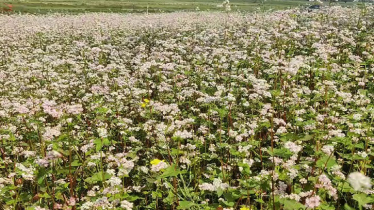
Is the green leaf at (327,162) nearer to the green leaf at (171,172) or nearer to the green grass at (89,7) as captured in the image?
the green leaf at (171,172)

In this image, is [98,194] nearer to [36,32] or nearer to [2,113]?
[2,113]

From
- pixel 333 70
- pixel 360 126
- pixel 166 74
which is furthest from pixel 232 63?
pixel 360 126

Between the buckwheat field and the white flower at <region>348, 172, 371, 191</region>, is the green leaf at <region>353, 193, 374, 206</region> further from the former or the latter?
the white flower at <region>348, 172, 371, 191</region>

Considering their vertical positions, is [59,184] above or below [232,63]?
below

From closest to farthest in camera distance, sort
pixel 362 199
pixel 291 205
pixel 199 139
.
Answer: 1. pixel 291 205
2. pixel 362 199
3. pixel 199 139

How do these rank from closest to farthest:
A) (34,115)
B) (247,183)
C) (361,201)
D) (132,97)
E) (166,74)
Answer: (361,201), (247,183), (34,115), (132,97), (166,74)

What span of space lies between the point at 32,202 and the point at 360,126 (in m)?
5.47

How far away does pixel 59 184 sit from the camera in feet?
16.6

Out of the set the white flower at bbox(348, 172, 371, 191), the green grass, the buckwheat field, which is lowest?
the buckwheat field

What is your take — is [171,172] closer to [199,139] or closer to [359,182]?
[199,139]

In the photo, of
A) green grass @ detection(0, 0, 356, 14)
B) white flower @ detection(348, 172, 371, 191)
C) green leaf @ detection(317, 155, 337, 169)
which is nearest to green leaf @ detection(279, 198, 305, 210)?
green leaf @ detection(317, 155, 337, 169)

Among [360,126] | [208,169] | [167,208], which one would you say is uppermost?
[360,126]

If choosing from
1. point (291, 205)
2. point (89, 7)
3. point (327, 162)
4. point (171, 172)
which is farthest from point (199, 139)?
point (89, 7)

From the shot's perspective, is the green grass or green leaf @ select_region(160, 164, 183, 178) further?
the green grass
